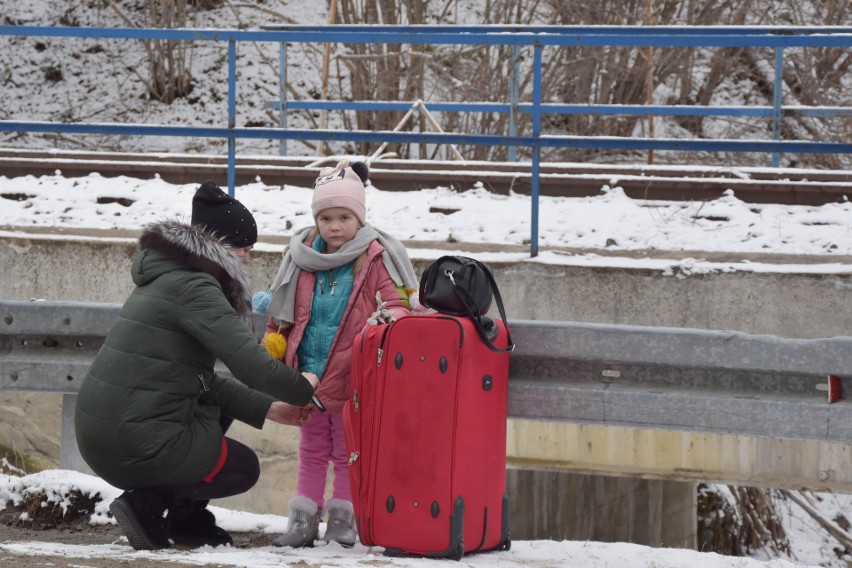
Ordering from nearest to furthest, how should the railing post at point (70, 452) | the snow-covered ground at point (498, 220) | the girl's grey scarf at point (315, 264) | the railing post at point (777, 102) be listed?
the girl's grey scarf at point (315, 264) → the railing post at point (70, 452) → the snow-covered ground at point (498, 220) → the railing post at point (777, 102)

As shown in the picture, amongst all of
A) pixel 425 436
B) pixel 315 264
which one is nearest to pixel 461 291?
pixel 425 436

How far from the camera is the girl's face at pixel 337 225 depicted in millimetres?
4141

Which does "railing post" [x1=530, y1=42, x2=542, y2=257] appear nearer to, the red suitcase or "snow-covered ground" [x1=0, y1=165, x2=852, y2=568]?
"snow-covered ground" [x1=0, y1=165, x2=852, y2=568]

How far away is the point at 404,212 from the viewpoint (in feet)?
23.5

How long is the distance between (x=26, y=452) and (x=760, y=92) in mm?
13898

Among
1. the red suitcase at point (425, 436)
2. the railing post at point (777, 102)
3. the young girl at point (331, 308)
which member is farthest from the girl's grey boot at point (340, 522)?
the railing post at point (777, 102)

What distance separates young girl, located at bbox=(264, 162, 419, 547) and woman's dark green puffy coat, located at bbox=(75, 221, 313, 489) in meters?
0.27

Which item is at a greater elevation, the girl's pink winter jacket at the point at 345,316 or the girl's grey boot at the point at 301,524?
the girl's pink winter jacket at the point at 345,316

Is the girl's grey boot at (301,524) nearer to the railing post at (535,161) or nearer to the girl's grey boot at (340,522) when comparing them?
the girl's grey boot at (340,522)

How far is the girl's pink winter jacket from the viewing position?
4.10 metres

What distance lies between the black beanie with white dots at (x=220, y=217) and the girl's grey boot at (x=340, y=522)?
0.96 meters

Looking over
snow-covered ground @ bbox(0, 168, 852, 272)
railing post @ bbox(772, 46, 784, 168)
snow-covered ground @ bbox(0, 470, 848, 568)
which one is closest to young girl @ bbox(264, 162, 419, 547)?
snow-covered ground @ bbox(0, 470, 848, 568)

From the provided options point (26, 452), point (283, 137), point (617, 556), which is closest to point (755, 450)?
point (617, 556)

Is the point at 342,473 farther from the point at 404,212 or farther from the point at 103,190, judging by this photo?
the point at 103,190
